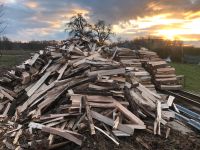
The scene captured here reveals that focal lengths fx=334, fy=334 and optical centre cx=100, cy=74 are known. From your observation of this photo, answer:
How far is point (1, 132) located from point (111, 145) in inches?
135

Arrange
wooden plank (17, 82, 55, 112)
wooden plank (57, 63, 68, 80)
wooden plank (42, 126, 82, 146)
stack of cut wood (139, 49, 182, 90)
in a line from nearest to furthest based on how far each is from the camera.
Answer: wooden plank (42, 126, 82, 146) → wooden plank (17, 82, 55, 112) → wooden plank (57, 63, 68, 80) → stack of cut wood (139, 49, 182, 90)

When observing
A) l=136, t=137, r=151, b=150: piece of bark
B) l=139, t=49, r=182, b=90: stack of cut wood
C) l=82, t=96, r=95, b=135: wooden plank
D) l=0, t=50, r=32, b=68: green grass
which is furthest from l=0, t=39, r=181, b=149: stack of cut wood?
l=0, t=50, r=32, b=68: green grass

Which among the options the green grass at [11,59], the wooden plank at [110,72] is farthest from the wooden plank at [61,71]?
the green grass at [11,59]

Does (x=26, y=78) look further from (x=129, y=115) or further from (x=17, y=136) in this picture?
(x=129, y=115)

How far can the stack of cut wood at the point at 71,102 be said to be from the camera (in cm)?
858

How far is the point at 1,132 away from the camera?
9.54 m

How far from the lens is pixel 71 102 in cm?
951

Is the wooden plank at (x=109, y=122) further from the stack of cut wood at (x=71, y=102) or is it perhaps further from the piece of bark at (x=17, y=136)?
the piece of bark at (x=17, y=136)

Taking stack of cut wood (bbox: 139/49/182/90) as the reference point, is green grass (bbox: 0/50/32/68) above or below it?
below

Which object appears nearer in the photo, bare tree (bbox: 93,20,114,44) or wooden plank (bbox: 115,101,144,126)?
wooden plank (bbox: 115,101,144,126)

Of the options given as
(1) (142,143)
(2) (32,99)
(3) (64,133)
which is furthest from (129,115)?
(2) (32,99)

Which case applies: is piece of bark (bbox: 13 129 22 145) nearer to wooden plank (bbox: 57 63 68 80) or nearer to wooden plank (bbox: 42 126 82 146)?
wooden plank (bbox: 42 126 82 146)

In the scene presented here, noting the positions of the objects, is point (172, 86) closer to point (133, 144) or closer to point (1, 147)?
point (133, 144)

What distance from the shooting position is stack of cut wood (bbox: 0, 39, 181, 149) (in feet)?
28.1
